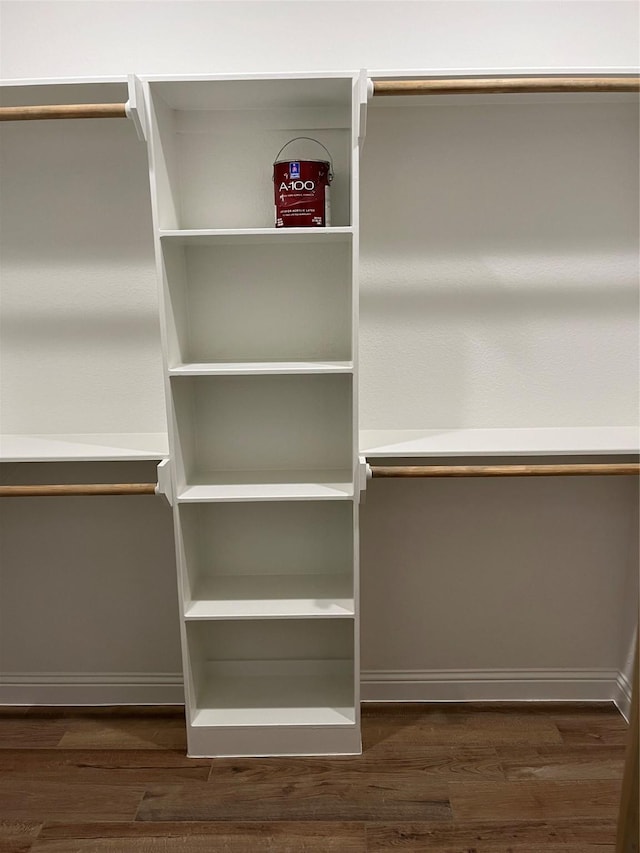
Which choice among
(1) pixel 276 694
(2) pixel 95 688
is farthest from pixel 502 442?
(2) pixel 95 688

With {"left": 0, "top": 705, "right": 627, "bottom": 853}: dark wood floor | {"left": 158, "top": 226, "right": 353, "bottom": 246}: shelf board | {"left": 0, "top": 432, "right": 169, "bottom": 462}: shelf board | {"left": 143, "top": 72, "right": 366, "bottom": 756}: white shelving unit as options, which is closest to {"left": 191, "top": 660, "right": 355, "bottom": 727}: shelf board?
{"left": 143, "top": 72, "right": 366, "bottom": 756}: white shelving unit

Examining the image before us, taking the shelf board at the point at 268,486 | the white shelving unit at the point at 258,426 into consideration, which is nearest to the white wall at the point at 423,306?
the white shelving unit at the point at 258,426

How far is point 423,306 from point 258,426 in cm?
60

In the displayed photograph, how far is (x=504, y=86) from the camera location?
5.04ft

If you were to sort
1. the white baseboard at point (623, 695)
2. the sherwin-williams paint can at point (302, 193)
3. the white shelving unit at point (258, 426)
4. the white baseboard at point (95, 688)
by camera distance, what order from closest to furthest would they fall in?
the sherwin-williams paint can at point (302, 193) < the white shelving unit at point (258, 426) < the white baseboard at point (623, 695) < the white baseboard at point (95, 688)

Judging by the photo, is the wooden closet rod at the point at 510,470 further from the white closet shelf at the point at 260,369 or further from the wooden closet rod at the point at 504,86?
the wooden closet rod at the point at 504,86

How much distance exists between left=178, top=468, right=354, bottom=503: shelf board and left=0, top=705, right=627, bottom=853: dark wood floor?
2.57 ft

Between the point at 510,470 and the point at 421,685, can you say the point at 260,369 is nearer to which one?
the point at 510,470

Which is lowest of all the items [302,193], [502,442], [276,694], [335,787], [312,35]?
[335,787]

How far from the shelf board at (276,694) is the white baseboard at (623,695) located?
2.77 ft

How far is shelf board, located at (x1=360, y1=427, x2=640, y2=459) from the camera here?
1.72 metres

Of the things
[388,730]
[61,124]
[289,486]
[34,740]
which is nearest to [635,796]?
[289,486]

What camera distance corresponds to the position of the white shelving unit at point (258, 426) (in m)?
1.76

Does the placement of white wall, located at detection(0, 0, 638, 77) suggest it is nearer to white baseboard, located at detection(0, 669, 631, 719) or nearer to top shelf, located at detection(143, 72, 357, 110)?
top shelf, located at detection(143, 72, 357, 110)
